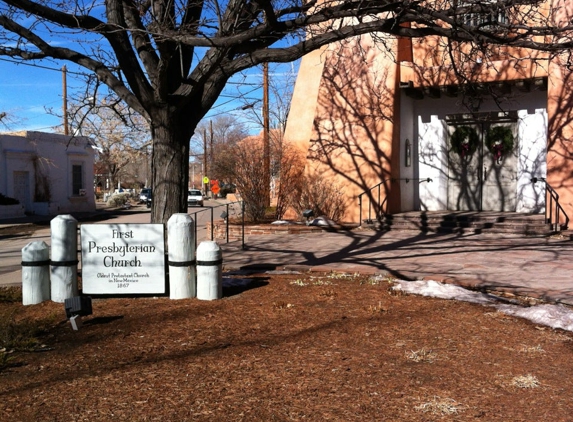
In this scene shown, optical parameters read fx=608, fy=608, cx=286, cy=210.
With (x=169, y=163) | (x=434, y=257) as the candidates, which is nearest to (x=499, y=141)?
(x=434, y=257)

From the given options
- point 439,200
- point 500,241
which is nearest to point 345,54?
point 439,200

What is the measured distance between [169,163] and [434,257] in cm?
549

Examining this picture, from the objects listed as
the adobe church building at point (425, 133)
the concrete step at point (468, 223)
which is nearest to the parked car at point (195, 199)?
the adobe church building at point (425, 133)

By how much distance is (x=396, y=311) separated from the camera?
267 inches

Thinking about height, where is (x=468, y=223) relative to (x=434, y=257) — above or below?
above

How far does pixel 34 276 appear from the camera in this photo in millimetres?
7520

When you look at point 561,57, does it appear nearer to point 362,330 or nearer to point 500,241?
point 500,241

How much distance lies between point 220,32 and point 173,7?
1.60 meters

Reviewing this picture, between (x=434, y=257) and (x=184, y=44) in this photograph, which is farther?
(x=434, y=257)

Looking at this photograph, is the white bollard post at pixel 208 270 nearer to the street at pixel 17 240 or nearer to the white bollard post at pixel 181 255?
the white bollard post at pixel 181 255

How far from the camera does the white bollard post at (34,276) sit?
7512mm

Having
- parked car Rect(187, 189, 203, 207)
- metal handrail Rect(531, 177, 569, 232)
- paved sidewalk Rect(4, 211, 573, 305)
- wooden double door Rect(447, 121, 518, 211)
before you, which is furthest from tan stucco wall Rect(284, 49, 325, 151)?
parked car Rect(187, 189, 203, 207)

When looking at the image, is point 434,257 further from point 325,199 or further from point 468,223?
point 325,199

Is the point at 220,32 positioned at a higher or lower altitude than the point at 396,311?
higher
